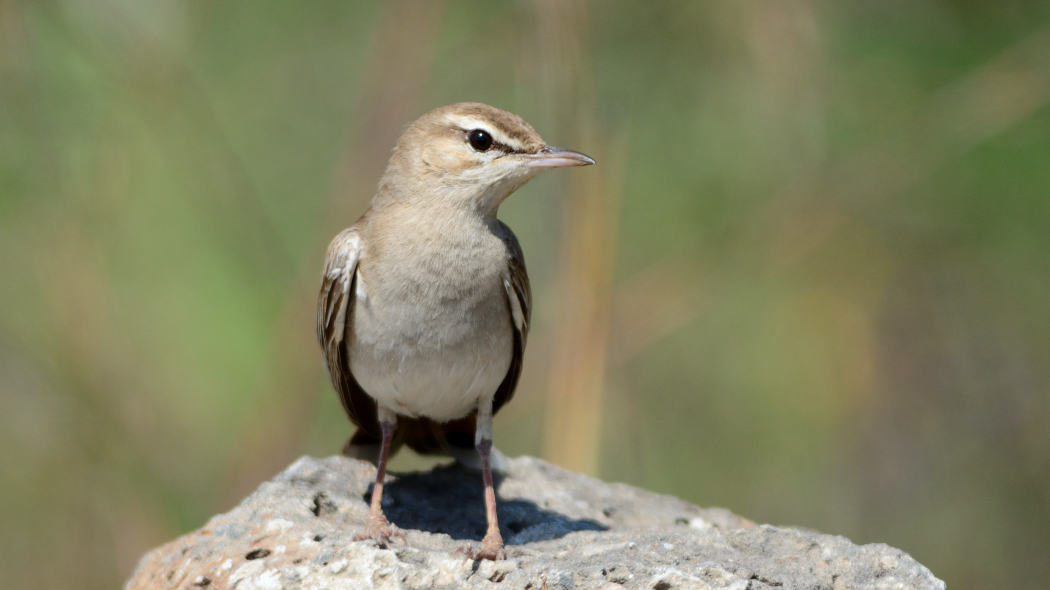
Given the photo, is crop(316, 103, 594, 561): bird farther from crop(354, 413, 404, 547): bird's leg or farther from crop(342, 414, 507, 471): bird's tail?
crop(342, 414, 507, 471): bird's tail

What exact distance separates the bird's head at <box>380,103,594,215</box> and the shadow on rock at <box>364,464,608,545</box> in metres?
1.52

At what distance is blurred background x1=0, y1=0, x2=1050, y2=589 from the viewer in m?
6.19

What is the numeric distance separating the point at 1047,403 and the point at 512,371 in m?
4.75

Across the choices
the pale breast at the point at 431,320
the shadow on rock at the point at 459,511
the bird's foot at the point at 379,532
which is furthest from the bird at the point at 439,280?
the shadow on rock at the point at 459,511

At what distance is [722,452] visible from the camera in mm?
8547

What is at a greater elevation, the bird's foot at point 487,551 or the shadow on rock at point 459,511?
the bird's foot at point 487,551

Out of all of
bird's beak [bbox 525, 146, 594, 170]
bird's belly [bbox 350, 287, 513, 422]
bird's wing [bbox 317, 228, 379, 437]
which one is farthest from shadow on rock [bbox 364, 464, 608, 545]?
bird's beak [bbox 525, 146, 594, 170]

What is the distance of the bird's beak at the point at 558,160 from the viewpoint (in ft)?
15.5

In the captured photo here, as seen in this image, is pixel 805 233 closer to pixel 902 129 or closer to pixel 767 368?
pixel 902 129

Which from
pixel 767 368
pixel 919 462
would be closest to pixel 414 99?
pixel 767 368

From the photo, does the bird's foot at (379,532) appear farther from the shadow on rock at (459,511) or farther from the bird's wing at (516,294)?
the bird's wing at (516,294)

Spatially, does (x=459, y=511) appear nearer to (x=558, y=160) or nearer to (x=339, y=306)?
(x=339, y=306)

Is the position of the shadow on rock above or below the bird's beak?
below

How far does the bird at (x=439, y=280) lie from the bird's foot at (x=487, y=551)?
35 centimetres
